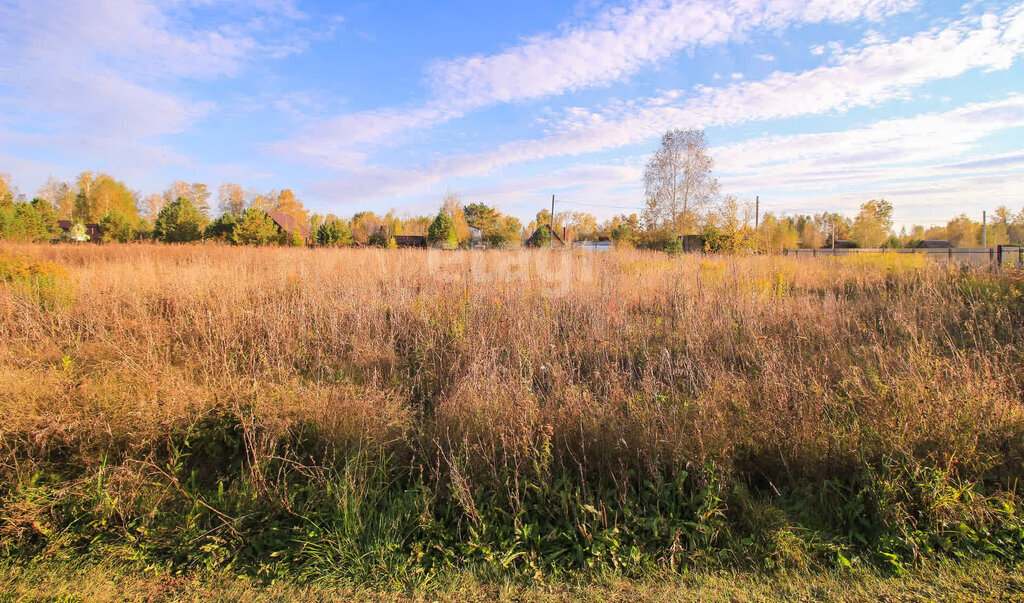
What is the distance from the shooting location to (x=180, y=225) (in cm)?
2822

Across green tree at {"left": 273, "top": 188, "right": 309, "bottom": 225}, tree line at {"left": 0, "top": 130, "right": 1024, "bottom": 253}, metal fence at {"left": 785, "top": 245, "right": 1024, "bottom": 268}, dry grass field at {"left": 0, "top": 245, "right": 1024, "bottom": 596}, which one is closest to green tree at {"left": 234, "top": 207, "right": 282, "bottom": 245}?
tree line at {"left": 0, "top": 130, "right": 1024, "bottom": 253}

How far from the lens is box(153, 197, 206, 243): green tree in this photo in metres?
28.3

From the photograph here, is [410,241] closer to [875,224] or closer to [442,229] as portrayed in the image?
[442,229]

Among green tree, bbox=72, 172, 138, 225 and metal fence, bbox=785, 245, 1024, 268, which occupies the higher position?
green tree, bbox=72, 172, 138, 225

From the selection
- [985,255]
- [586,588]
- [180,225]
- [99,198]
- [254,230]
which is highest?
[99,198]

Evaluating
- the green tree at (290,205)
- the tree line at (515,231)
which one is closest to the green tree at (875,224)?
the tree line at (515,231)

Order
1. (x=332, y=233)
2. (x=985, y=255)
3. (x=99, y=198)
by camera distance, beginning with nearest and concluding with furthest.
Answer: (x=985, y=255) → (x=332, y=233) → (x=99, y=198)

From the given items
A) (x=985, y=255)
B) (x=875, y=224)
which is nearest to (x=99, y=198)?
(x=985, y=255)

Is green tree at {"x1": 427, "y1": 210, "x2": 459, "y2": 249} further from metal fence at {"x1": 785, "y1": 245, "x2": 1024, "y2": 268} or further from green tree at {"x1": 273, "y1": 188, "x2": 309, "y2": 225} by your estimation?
green tree at {"x1": 273, "y1": 188, "x2": 309, "y2": 225}

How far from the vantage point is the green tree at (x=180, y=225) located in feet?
92.8

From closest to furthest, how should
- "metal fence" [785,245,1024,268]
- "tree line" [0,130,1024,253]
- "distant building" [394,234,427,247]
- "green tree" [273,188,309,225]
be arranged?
1. "metal fence" [785,245,1024,268]
2. "tree line" [0,130,1024,253]
3. "distant building" [394,234,427,247]
4. "green tree" [273,188,309,225]

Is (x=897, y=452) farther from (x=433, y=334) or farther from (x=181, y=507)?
(x=181, y=507)

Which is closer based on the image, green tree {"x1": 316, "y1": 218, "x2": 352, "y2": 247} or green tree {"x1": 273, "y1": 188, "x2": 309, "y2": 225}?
green tree {"x1": 316, "y1": 218, "x2": 352, "y2": 247}

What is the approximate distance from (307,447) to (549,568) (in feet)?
6.24
